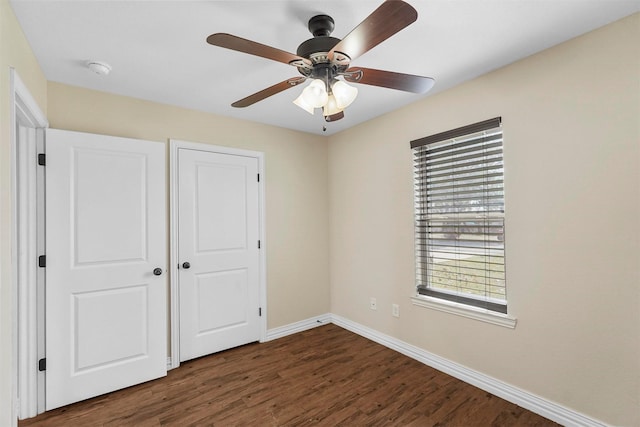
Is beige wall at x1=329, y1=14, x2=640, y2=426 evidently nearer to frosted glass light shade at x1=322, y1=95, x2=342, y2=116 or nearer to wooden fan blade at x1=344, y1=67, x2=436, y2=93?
wooden fan blade at x1=344, y1=67, x2=436, y2=93

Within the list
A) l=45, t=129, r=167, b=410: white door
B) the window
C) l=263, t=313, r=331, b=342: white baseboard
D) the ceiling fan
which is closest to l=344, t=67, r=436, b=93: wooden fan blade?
the ceiling fan

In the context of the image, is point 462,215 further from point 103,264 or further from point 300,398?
point 103,264

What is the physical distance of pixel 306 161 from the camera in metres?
3.84

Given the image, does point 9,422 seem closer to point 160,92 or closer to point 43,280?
point 43,280

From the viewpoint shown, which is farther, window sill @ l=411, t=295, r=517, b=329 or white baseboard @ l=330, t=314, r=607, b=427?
window sill @ l=411, t=295, r=517, b=329

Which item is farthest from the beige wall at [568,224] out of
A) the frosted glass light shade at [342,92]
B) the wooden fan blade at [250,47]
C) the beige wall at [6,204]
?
the beige wall at [6,204]

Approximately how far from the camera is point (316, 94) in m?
1.62

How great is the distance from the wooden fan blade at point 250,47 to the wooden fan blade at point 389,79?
0.26 metres

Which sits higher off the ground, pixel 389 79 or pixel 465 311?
pixel 389 79

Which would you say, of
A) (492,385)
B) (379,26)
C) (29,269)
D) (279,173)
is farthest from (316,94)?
(492,385)

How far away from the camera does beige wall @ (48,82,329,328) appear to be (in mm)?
2621

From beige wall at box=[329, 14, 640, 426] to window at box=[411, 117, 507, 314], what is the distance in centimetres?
10

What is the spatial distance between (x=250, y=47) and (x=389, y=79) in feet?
2.49

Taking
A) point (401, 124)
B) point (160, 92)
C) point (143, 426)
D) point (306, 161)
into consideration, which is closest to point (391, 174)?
point (401, 124)
